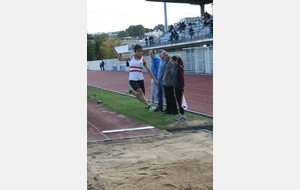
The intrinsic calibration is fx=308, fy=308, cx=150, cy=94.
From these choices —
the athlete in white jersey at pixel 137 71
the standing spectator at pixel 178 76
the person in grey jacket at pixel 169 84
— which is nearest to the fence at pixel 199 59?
the person in grey jacket at pixel 169 84

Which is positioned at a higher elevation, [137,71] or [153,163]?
[137,71]

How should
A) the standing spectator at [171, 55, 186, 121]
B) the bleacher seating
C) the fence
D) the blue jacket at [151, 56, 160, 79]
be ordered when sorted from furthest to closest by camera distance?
the bleacher seating < the fence < the blue jacket at [151, 56, 160, 79] < the standing spectator at [171, 55, 186, 121]

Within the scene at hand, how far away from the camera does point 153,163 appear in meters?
4.80

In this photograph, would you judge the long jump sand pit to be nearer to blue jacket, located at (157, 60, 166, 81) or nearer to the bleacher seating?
blue jacket, located at (157, 60, 166, 81)

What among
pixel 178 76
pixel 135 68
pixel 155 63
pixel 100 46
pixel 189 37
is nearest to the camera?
pixel 178 76

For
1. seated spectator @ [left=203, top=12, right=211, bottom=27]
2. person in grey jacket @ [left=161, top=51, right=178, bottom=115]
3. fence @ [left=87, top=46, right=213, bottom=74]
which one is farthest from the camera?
seated spectator @ [left=203, top=12, right=211, bottom=27]

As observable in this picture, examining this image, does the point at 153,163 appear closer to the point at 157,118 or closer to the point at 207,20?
the point at 157,118

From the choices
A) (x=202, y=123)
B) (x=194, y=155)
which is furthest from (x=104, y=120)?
(x=194, y=155)

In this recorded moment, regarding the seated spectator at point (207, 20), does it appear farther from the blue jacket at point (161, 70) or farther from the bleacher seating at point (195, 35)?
the blue jacket at point (161, 70)

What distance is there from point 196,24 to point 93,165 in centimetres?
3561

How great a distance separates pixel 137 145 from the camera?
6000 millimetres

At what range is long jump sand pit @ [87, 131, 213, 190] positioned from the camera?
4.00 meters

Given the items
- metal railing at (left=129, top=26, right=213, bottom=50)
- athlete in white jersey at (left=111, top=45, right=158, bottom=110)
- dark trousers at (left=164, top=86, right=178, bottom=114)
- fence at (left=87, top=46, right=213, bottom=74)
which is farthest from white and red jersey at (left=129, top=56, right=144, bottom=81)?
metal railing at (left=129, top=26, right=213, bottom=50)

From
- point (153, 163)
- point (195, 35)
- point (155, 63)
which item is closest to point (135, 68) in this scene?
point (155, 63)
